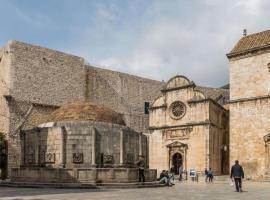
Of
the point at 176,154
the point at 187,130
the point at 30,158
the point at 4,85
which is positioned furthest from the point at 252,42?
the point at 30,158

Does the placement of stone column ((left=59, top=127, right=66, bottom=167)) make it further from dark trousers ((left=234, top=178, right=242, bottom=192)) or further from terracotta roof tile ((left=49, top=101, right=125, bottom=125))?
dark trousers ((left=234, top=178, right=242, bottom=192))

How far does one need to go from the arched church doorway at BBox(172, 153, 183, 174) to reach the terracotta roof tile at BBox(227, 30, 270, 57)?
336 inches

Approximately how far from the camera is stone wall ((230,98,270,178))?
2727cm

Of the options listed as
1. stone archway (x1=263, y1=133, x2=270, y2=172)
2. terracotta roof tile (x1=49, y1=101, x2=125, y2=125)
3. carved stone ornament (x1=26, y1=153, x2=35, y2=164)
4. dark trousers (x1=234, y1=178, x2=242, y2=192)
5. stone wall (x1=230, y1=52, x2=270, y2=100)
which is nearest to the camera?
dark trousers (x1=234, y1=178, x2=242, y2=192)

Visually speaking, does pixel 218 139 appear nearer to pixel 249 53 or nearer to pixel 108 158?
pixel 249 53

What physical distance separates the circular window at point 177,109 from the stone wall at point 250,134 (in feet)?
14.9

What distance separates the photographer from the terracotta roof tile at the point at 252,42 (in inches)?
1127

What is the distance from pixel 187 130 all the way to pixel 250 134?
17.6 feet

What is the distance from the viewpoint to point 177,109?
32.9 metres

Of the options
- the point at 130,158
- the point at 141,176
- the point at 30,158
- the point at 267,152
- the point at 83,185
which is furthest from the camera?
the point at 267,152

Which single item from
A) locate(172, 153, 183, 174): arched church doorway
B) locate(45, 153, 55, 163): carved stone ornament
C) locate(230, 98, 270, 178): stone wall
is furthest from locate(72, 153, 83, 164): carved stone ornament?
locate(172, 153, 183, 174): arched church doorway

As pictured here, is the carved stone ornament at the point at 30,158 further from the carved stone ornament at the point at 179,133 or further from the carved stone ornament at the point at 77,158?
the carved stone ornament at the point at 179,133

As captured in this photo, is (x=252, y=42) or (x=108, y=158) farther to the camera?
(x=252, y=42)

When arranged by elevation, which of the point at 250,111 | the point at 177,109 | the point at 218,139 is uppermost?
the point at 177,109
